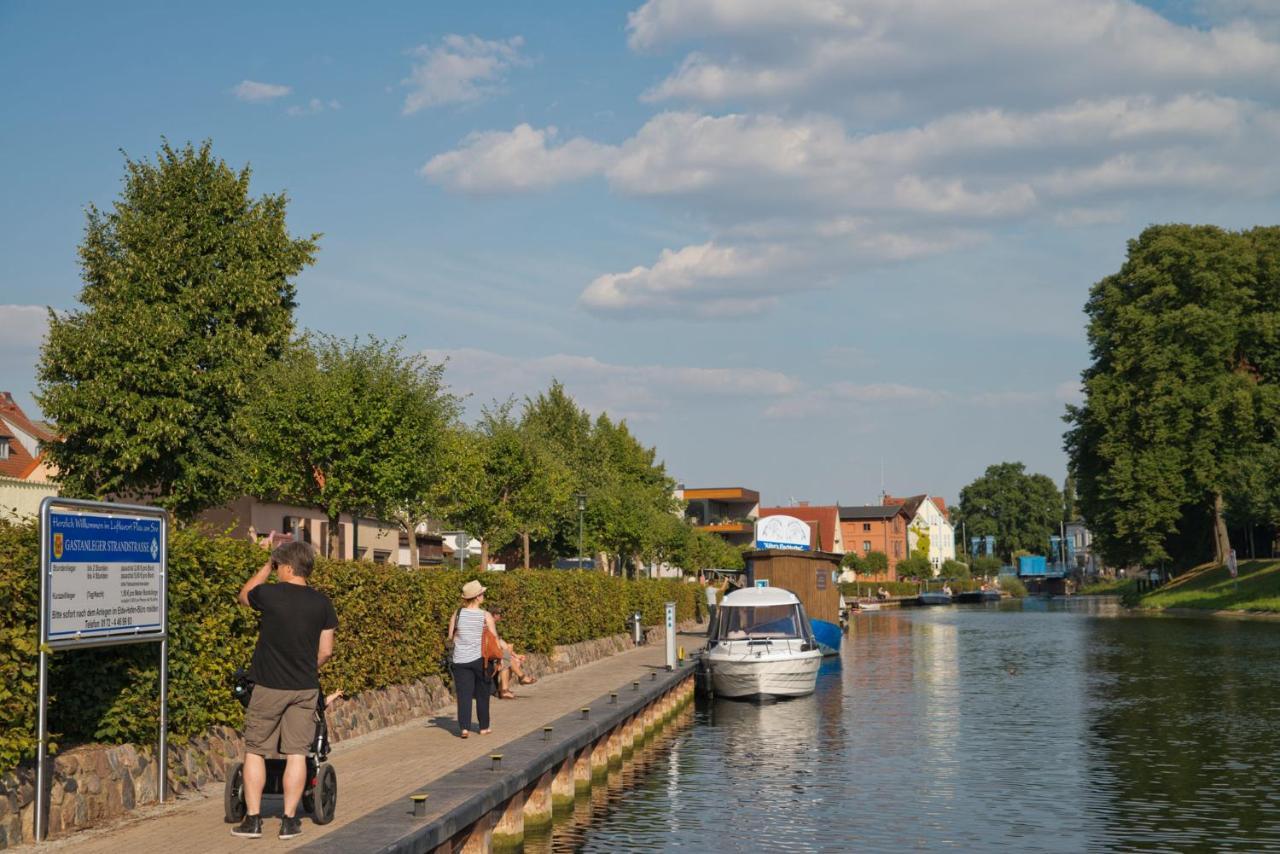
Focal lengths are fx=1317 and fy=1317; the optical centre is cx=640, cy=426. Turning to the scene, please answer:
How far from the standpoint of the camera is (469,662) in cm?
1766

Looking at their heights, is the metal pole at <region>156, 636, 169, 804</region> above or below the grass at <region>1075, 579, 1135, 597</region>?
above

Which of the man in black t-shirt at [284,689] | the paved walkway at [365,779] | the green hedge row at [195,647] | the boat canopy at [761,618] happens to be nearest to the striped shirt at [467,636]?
the paved walkway at [365,779]

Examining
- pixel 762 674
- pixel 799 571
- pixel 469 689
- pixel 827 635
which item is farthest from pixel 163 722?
pixel 827 635

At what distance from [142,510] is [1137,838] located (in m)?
11.4

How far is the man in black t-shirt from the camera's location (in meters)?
10.5

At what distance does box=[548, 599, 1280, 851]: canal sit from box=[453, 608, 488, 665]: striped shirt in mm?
2579

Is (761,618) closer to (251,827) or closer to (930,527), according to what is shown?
(251,827)

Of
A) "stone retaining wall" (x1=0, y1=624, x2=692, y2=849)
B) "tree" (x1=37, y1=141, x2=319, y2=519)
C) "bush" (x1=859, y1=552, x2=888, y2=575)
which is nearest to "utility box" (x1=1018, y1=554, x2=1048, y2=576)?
"bush" (x1=859, y1=552, x2=888, y2=575)

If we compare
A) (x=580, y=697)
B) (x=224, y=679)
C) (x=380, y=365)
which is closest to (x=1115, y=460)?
(x=380, y=365)

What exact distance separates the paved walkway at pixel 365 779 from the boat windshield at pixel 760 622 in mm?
6777

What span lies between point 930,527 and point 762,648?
162928mm

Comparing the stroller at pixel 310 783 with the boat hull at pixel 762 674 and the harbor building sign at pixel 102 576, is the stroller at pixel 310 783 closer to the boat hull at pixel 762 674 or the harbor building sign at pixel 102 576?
the harbor building sign at pixel 102 576

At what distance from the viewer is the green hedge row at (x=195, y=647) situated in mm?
10141

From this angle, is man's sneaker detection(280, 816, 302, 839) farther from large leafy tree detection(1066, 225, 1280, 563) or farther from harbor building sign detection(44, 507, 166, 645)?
large leafy tree detection(1066, 225, 1280, 563)
